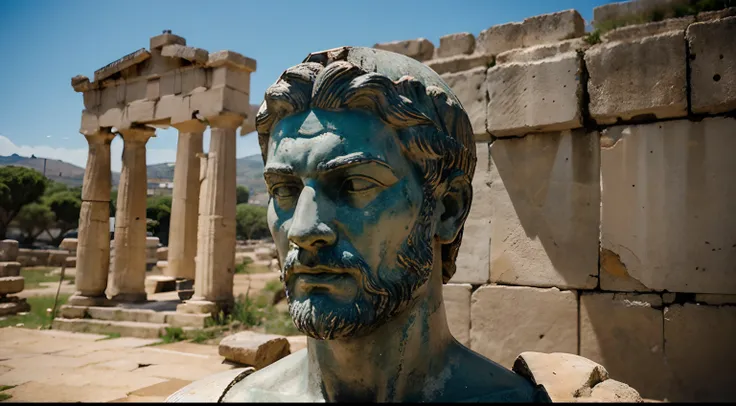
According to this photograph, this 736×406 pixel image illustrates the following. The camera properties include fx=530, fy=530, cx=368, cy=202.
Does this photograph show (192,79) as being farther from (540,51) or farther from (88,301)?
(540,51)

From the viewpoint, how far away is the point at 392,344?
1688mm

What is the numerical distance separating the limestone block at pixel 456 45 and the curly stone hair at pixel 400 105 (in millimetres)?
4286

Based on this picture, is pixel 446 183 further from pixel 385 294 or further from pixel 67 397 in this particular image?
pixel 67 397

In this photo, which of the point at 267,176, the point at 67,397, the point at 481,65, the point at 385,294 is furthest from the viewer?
the point at 67,397

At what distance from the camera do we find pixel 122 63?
44.0 feet

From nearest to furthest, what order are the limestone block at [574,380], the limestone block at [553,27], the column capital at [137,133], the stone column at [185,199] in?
the limestone block at [574,380]
the limestone block at [553,27]
the column capital at [137,133]
the stone column at [185,199]

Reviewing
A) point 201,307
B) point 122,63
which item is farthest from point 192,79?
point 201,307

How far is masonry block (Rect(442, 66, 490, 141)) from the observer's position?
17.9 ft

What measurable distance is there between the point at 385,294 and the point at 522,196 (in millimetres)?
3878

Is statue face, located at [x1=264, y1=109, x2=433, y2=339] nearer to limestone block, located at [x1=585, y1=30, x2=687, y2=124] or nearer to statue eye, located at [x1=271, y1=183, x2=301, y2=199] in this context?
statue eye, located at [x1=271, y1=183, x2=301, y2=199]

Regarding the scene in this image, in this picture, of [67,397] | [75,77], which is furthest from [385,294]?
[75,77]

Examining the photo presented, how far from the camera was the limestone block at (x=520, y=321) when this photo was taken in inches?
194

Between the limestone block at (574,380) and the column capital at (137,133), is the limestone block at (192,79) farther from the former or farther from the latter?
the limestone block at (574,380)

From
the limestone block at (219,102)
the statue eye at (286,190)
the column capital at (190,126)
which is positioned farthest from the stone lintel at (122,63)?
the statue eye at (286,190)
